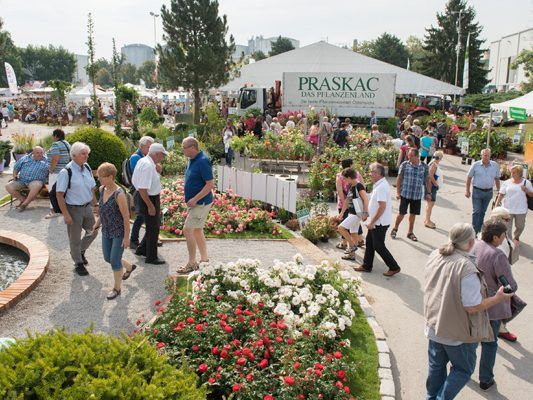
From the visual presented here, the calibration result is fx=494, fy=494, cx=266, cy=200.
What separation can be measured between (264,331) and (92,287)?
2667mm

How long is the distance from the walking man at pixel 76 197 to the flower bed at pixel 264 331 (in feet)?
6.47

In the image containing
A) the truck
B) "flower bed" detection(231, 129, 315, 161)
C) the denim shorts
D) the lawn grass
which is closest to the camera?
the denim shorts

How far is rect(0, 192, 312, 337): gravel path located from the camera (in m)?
5.18

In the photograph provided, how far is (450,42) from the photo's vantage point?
50.5 meters

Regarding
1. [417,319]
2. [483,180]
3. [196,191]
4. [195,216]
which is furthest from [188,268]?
[483,180]

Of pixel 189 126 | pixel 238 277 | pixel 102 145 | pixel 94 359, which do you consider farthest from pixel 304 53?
pixel 94 359

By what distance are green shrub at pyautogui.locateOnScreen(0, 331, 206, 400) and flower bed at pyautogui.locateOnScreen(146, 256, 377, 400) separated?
2.63ft

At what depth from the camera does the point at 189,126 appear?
22641mm

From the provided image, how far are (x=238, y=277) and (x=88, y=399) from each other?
3.06 m

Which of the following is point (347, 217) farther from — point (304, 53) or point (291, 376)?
point (304, 53)

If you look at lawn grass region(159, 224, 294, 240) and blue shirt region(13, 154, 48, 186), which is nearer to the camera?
lawn grass region(159, 224, 294, 240)

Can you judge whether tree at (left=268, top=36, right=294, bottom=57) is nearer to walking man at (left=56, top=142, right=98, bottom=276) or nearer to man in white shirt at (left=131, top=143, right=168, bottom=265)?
man in white shirt at (left=131, top=143, right=168, bottom=265)

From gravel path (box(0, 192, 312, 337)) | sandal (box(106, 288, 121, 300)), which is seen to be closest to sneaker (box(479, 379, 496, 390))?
gravel path (box(0, 192, 312, 337))

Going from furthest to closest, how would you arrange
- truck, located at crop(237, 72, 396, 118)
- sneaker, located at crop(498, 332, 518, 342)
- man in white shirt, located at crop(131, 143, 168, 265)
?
truck, located at crop(237, 72, 396, 118) < man in white shirt, located at crop(131, 143, 168, 265) < sneaker, located at crop(498, 332, 518, 342)
